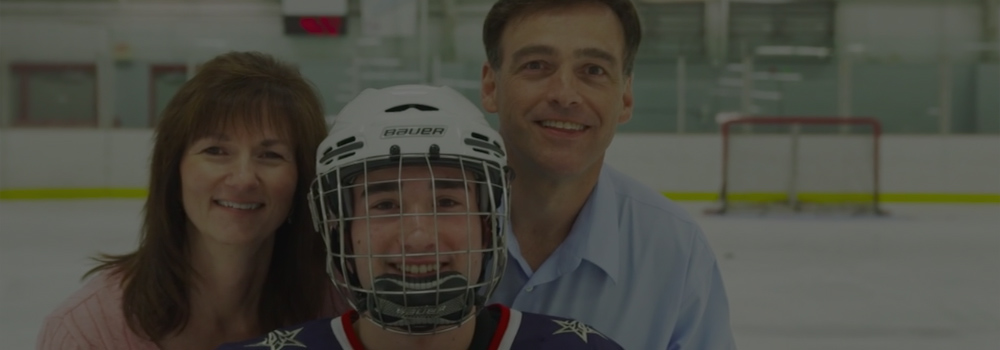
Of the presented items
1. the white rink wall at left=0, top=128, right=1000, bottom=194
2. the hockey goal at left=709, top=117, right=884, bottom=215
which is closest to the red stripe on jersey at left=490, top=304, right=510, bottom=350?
the hockey goal at left=709, top=117, right=884, bottom=215

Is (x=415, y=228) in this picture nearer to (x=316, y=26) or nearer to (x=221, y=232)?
(x=221, y=232)

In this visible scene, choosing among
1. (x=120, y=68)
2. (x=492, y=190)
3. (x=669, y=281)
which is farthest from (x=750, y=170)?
(x=492, y=190)

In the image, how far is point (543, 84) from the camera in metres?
1.79

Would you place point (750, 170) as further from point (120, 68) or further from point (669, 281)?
point (669, 281)

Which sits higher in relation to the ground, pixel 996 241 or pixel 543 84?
pixel 543 84

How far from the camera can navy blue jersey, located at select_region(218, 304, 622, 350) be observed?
4.12ft

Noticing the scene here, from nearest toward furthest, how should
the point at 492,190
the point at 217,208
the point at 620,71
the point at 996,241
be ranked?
the point at 492,190
the point at 217,208
the point at 620,71
the point at 996,241

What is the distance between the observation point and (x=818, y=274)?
5727 mm

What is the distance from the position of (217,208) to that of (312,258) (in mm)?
227

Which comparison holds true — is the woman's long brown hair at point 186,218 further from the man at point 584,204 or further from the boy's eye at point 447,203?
the boy's eye at point 447,203

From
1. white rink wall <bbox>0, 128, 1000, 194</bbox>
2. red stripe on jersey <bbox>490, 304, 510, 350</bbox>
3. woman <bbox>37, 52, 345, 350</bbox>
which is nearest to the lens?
red stripe on jersey <bbox>490, 304, 510, 350</bbox>

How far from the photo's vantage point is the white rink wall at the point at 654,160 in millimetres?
11336

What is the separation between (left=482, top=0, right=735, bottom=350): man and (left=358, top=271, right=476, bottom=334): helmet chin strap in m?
0.62

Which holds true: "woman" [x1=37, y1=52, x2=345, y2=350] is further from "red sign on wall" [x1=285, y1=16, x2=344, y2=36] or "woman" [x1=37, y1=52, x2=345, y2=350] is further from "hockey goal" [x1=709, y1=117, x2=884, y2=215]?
"red sign on wall" [x1=285, y1=16, x2=344, y2=36]
